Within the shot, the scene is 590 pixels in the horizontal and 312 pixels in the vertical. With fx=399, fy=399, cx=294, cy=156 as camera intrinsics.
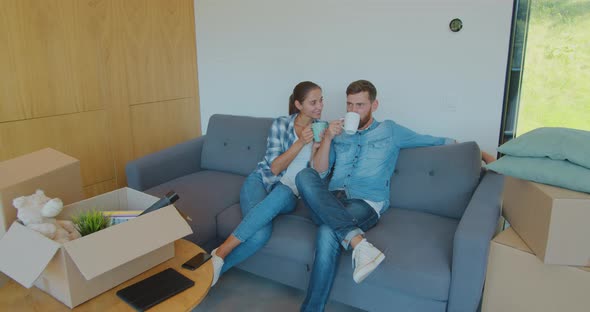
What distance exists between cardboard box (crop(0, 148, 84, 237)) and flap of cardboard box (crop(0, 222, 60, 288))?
161 millimetres

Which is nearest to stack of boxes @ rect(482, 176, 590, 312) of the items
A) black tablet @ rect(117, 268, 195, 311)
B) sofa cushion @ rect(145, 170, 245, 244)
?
black tablet @ rect(117, 268, 195, 311)

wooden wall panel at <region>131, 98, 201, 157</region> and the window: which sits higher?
the window

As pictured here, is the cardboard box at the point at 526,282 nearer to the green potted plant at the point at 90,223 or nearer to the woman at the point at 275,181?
the woman at the point at 275,181

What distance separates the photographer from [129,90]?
9.92 feet

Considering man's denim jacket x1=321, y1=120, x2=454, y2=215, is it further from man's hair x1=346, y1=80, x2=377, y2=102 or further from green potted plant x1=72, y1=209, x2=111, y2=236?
green potted plant x1=72, y1=209, x2=111, y2=236

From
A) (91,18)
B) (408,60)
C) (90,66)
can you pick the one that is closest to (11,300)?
(90,66)

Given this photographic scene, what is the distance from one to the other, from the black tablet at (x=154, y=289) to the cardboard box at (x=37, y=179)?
51 centimetres

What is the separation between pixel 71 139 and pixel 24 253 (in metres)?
1.69

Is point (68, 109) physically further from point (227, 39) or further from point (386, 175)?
point (386, 175)

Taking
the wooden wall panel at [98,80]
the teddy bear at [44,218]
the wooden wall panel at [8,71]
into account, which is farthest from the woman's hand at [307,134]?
the wooden wall panel at [8,71]

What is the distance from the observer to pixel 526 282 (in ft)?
5.00

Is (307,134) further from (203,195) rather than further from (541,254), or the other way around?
(541,254)

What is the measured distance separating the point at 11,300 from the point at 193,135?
2.41 m

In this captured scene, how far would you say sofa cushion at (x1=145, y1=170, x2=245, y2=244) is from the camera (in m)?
2.13
